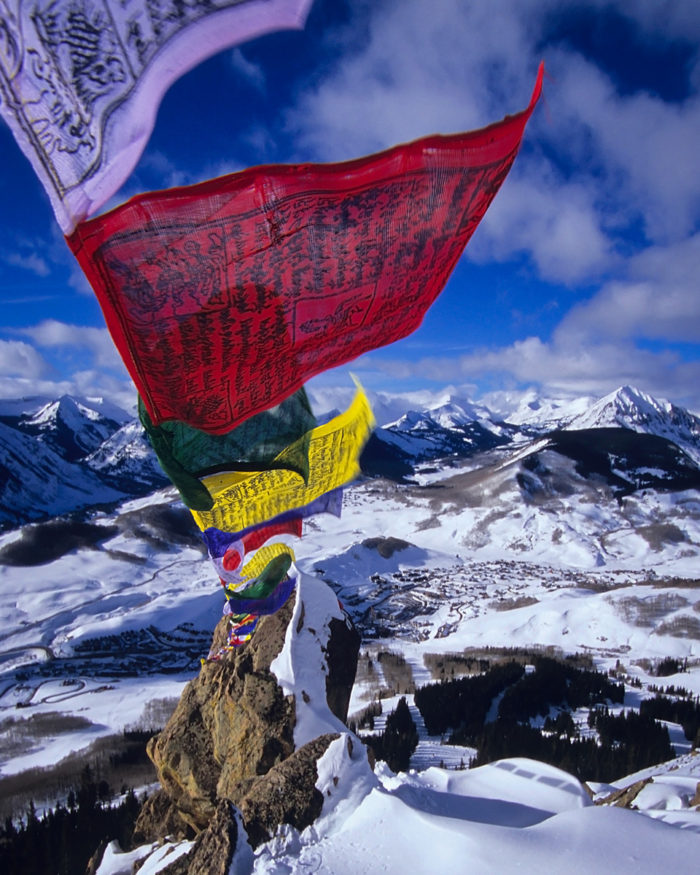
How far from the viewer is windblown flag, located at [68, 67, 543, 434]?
1.99 metres

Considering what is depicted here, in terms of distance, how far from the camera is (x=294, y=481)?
17.2 feet

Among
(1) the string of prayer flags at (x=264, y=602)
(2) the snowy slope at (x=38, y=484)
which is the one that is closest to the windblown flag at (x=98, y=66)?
(1) the string of prayer flags at (x=264, y=602)

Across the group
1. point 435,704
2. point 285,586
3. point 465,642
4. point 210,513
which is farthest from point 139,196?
point 465,642

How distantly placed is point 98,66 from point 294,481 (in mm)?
3967

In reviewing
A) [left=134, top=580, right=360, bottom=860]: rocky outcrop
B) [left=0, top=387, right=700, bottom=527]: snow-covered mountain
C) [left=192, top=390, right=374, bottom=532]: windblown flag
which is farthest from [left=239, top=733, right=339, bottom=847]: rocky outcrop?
[left=0, top=387, right=700, bottom=527]: snow-covered mountain

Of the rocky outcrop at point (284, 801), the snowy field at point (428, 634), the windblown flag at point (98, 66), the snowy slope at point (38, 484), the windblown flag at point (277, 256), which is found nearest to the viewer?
the windblown flag at point (98, 66)

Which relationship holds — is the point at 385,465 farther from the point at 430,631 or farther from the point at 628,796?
the point at 628,796

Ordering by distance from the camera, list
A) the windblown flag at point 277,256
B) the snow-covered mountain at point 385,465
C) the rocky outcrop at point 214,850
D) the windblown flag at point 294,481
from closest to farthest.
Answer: the windblown flag at point 277,256 → the rocky outcrop at point 214,850 → the windblown flag at point 294,481 → the snow-covered mountain at point 385,465

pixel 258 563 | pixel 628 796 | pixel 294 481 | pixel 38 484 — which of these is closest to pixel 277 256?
pixel 294 481

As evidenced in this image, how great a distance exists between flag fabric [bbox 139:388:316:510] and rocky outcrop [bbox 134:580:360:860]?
4.86m

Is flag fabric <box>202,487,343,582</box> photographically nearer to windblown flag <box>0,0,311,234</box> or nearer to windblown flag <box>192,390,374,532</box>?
windblown flag <box>192,390,374,532</box>

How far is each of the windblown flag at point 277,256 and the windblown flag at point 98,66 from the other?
23 cm

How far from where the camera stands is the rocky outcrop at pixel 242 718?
7.86m

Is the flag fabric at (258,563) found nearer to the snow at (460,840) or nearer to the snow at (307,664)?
the snow at (460,840)
